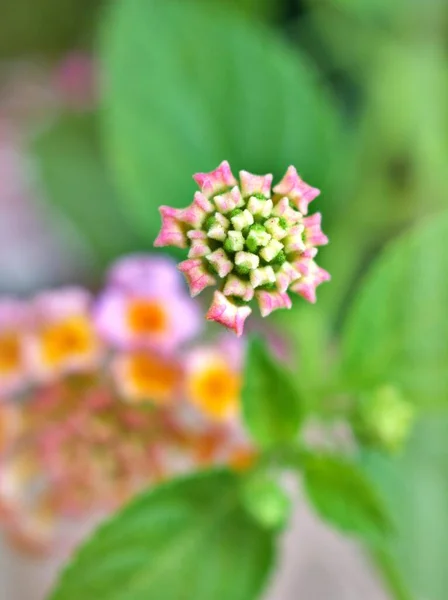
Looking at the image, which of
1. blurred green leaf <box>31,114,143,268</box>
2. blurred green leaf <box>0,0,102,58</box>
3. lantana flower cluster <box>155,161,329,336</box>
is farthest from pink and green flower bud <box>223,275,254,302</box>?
blurred green leaf <box>0,0,102,58</box>

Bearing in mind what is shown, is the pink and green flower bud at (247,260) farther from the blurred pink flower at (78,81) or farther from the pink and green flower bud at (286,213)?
the blurred pink flower at (78,81)

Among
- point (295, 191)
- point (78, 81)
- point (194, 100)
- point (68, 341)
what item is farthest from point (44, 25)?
point (295, 191)

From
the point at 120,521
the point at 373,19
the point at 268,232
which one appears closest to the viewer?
the point at 268,232

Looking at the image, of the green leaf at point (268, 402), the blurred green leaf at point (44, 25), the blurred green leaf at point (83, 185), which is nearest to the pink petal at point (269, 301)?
the green leaf at point (268, 402)

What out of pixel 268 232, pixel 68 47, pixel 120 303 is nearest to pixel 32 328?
pixel 120 303

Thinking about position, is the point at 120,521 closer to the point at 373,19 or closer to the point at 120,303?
the point at 120,303

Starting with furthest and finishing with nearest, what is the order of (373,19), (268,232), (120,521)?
(373,19)
(120,521)
(268,232)

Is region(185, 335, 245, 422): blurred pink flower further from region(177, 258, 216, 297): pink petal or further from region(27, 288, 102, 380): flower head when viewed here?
region(177, 258, 216, 297): pink petal
